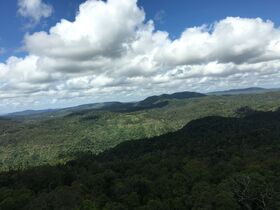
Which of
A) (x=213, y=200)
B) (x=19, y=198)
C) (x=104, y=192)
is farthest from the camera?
(x=104, y=192)

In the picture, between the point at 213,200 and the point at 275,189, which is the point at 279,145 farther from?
the point at 213,200

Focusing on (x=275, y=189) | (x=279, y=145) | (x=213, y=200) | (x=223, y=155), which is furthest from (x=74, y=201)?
(x=279, y=145)

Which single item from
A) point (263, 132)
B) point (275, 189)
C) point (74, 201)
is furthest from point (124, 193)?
point (263, 132)

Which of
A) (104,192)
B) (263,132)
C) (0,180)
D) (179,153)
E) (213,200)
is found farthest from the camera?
(263,132)

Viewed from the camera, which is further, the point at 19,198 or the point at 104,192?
the point at 104,192

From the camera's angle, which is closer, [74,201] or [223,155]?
[74,201]

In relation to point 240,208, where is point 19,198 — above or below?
above

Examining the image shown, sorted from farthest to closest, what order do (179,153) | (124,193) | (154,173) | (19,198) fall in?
(179,153) → (154,173) → (124,193) → (19,198)

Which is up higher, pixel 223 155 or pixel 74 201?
pixel 74 201

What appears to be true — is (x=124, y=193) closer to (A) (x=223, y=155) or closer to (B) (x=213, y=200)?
(B) (x=213, y=200)
